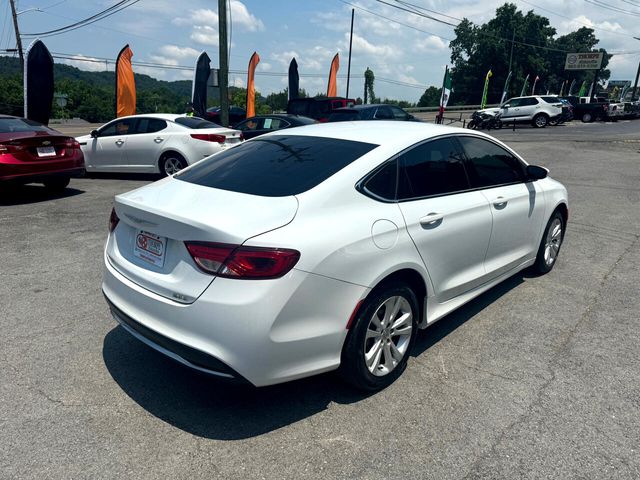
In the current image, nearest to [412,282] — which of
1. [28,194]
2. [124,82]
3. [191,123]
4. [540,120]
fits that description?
[191,123]

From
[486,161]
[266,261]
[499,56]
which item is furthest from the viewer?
[499,56]

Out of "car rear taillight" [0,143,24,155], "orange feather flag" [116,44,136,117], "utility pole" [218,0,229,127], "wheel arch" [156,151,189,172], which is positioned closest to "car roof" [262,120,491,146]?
"car rear taillight" [0,143,24,155]

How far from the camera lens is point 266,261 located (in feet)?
7.75

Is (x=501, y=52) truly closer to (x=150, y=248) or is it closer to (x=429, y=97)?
(x=429, y=97)

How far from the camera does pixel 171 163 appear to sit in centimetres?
1023

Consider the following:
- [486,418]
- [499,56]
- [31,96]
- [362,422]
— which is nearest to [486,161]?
[486,418]

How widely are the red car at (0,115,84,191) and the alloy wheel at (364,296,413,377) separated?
7.22 metres

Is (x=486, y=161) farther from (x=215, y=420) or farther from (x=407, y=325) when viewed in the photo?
(x=215, y=420)

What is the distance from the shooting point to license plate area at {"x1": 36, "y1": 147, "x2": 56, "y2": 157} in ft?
26.2

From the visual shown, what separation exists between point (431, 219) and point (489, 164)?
4.14 feet

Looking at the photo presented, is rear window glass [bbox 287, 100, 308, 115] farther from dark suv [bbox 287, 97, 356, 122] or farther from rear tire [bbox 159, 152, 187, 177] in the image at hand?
rear tire [bbox 159, 152, 187, 177]

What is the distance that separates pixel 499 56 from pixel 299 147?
8000 centimetres

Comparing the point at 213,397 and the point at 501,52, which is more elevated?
the point at 501,52

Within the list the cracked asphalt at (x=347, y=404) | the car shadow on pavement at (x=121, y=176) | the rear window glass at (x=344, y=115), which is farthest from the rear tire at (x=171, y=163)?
the rear window glass at (x=344, y=115)
